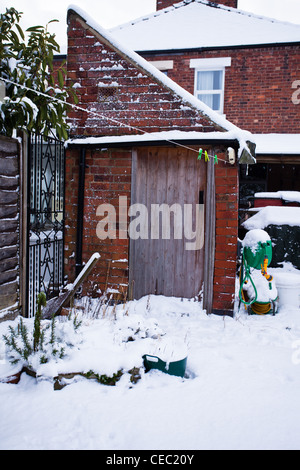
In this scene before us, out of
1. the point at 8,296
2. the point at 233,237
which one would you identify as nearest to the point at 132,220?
the point at 233,237

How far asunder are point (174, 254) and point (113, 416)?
3.07 metres

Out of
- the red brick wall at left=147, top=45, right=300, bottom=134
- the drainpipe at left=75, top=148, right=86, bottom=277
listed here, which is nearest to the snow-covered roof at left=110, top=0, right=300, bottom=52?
the red brick wall at left=147, top=45, right=300, bottom=134

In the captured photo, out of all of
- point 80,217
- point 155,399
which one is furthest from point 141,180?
point 155,399

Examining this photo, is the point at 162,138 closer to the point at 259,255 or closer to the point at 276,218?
the point at 259,255

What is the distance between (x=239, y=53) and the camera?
10594mm

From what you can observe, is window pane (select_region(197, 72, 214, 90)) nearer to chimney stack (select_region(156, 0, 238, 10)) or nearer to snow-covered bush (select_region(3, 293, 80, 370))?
chimney stack (select_region(156, 0, 238, 10))

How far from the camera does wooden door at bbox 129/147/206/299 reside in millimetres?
5188

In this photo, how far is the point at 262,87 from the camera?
10.5 m

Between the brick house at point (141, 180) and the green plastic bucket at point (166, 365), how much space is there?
1931 millimetres

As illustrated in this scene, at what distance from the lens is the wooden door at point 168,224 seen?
519 cm

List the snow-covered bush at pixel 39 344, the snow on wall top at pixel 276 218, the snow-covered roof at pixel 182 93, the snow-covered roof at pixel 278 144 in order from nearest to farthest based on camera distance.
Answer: the snow-covered bush at pixel 39 344 → the snow-covered roof at pixel 182 93 → the snow on wall top at pixel 276 218 → the snow-covered roof at pixel 278 144

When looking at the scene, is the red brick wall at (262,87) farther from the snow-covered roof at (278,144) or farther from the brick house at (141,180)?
the brick house at (141,180)

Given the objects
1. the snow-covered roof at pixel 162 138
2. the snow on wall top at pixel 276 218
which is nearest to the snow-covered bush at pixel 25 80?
the snow-covered roof at pixel 162 138
